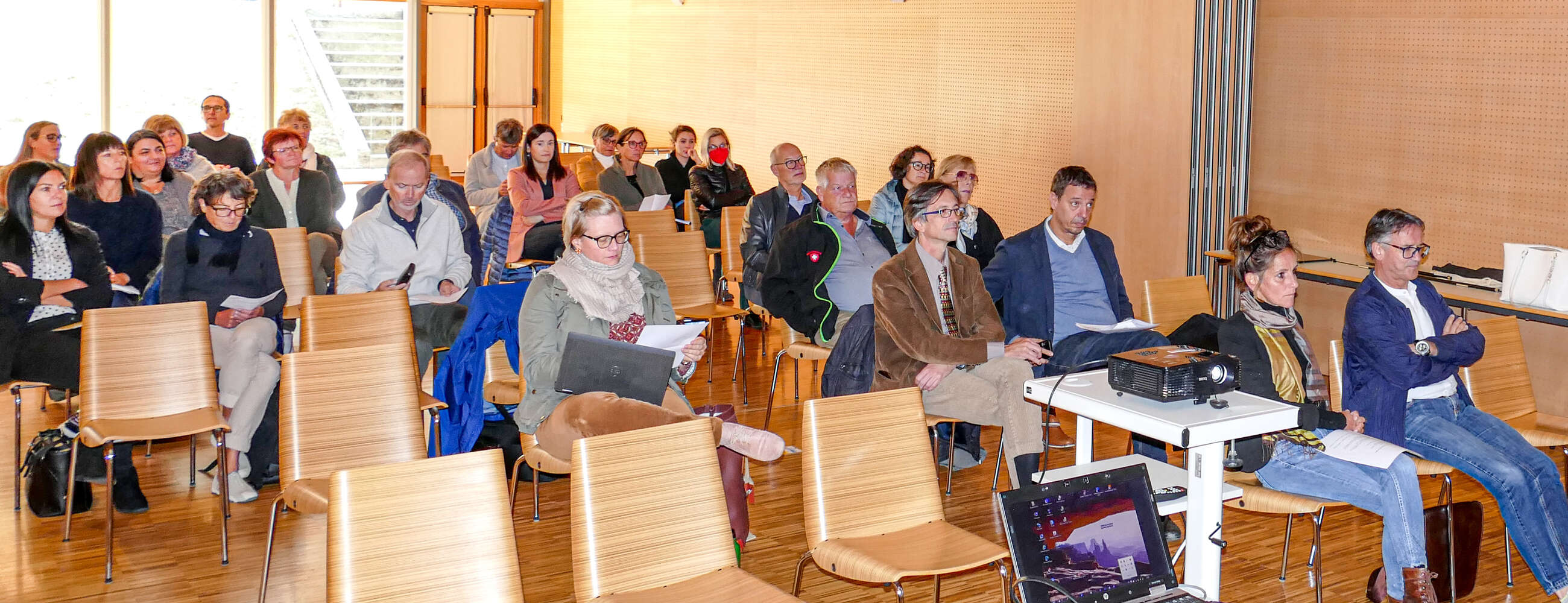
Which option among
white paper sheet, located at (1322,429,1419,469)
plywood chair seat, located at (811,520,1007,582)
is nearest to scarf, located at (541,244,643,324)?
plywood chair seat, located at (811,520,1007,582)

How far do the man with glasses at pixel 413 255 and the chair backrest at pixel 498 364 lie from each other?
2.23 feet

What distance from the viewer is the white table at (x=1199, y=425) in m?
3.16

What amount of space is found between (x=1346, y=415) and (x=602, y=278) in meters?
2.57

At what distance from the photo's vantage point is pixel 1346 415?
419 centimetres

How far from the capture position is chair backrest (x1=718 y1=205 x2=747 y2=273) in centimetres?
772

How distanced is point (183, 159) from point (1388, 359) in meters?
6.86

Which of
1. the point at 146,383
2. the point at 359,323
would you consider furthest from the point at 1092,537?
the point at 146,383

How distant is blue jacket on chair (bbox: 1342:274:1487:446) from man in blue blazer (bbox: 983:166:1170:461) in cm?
96

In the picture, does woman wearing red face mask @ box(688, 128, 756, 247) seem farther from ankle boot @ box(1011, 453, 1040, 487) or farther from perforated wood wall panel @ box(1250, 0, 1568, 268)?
ankle boot @ box(1011, 453, 1040, 487)

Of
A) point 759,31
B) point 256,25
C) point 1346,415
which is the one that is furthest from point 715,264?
point 256,25

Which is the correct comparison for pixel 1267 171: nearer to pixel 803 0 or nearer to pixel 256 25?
pixel 803 0

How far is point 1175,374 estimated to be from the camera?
3.27 m

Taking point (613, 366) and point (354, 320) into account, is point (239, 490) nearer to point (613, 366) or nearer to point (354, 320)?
point (354, 320)

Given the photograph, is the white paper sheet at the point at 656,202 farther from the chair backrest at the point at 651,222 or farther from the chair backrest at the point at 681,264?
A: the chair backrest at the point at 681,264
